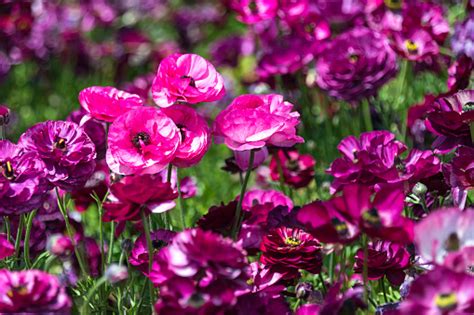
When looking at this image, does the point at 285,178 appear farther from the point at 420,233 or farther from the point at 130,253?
the point at 420,233

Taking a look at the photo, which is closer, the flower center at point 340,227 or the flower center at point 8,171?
the flower center at point 340,227

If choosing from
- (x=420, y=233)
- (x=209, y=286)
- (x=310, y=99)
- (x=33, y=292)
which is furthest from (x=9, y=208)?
(x=310, y=99)

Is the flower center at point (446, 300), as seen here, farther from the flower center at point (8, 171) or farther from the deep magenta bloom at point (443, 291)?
the flower center at point (8, 171)

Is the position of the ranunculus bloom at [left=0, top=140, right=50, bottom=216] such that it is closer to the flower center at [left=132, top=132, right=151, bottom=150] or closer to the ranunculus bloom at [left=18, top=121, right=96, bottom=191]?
the ranunculus bloom at [left=18, top=121, right=96, bottom=191]

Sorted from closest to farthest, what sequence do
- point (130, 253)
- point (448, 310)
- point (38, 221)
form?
point (448, 310)
point (130, 253)
point (38, 221)

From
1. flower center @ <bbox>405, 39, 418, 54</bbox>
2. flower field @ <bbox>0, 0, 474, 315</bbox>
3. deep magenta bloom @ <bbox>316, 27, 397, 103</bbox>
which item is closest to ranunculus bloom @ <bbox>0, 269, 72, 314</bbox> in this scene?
flower field @ <bbox>0, 0, 474, 315</bbox>

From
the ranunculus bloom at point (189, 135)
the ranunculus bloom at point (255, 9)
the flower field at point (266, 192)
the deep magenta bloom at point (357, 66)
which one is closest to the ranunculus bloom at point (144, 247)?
the flower field at point (266, 192)
